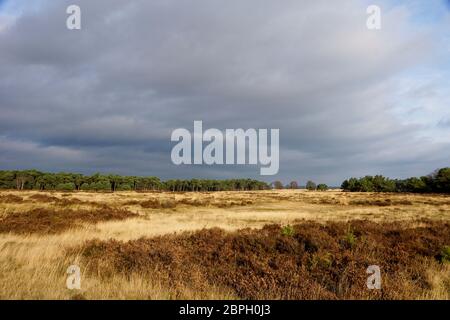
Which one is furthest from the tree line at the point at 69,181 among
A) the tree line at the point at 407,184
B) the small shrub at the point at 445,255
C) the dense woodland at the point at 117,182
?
the small shrub at the point at 445,255

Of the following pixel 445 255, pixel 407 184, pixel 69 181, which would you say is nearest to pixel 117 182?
pixel 69 181

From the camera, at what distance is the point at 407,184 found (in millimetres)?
110938

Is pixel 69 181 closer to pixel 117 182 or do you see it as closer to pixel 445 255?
pixel 117 182

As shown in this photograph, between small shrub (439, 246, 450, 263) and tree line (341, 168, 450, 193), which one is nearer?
small shrub (439, 246, 450, 263)

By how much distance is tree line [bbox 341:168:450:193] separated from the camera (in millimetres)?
91875

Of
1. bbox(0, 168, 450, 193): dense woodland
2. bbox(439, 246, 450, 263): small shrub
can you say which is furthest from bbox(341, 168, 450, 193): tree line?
bbox(439, 246, 450, 263): small shrub

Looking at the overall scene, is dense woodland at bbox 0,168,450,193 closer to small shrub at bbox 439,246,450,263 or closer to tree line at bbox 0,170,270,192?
tree line at bbox 0,170,270,192

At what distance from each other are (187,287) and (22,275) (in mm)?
3638

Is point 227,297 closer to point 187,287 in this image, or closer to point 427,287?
point 187,287

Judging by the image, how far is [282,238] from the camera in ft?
36.1

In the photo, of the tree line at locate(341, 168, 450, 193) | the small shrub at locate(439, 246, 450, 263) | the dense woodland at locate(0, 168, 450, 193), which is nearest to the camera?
the small shrub at locate(439, 246, 450, 263)

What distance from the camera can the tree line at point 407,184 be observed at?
91875mm

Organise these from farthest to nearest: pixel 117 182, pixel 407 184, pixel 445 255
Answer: pixel 117 182
pixel 407 184
pixel 445 255
